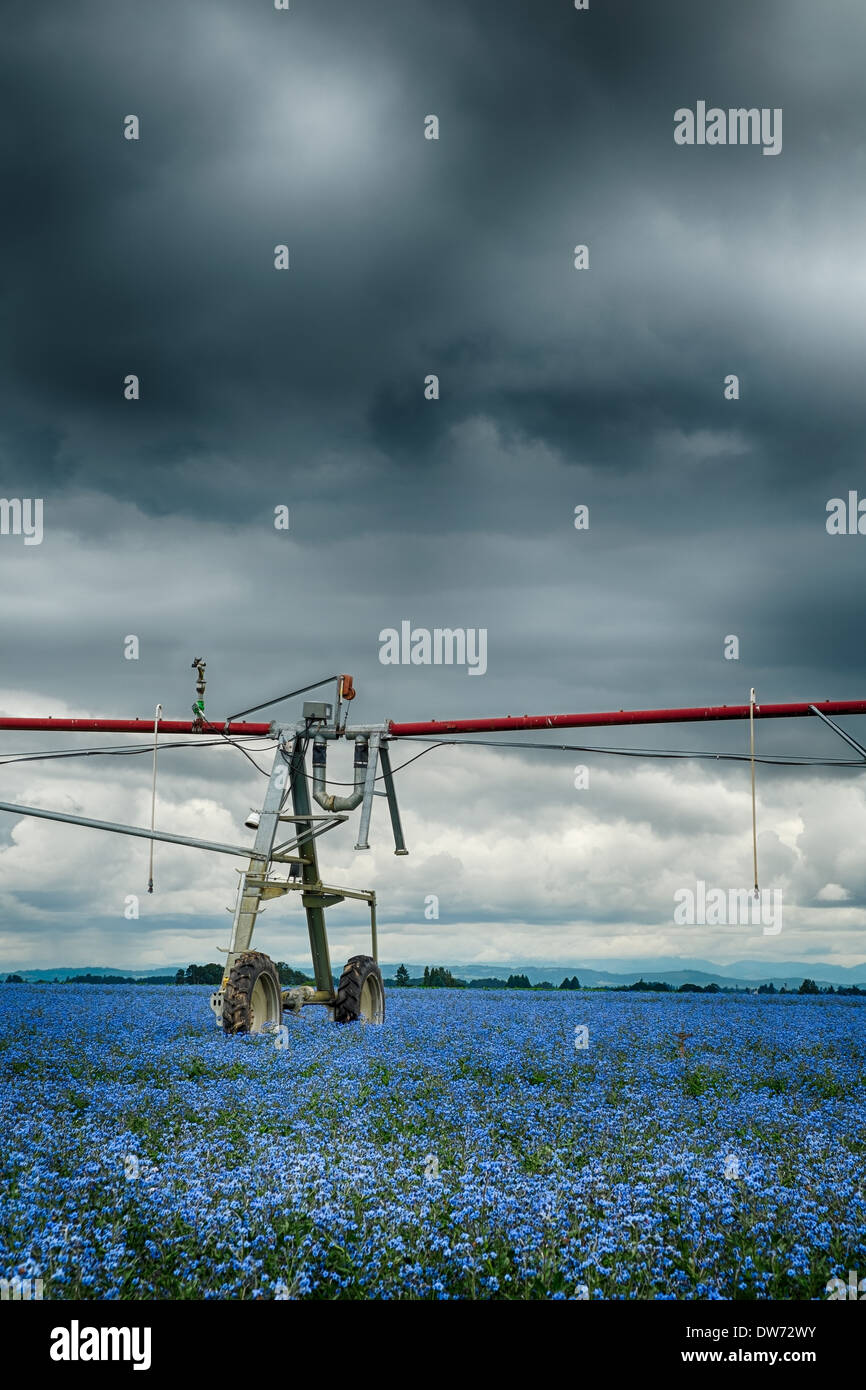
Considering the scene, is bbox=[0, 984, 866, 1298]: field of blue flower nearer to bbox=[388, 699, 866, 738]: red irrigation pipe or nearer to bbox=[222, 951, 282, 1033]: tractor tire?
bbox=[222, 951, 282, 1033]: tractor tire

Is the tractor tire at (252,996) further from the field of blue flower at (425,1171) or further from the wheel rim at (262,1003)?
the field of blue flower at (425,1171)

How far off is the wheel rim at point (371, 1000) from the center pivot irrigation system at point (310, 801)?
0.07 feet

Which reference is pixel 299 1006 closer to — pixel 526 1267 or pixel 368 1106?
pixel 368 1106

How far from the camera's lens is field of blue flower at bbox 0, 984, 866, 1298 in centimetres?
668

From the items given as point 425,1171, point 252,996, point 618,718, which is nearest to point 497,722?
point 618,718

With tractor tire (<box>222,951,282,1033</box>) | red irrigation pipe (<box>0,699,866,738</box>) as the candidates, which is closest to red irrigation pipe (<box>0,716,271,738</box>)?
red irrigation pipe (<box>0,699,866,738</box>)

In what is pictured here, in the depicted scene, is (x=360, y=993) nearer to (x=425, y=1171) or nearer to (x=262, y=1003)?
(x=262, y=1003)

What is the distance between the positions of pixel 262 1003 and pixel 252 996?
1.72 feet

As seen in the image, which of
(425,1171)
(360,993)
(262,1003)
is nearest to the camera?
(425,1171)

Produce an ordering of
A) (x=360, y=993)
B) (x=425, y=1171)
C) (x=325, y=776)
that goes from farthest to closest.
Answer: (x=360, y=993), (x=325, y=776), (x=425, y=1171)

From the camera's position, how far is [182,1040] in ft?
55.7

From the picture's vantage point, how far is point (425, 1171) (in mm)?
8688

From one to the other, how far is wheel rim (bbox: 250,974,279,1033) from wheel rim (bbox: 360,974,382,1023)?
11.4ft
